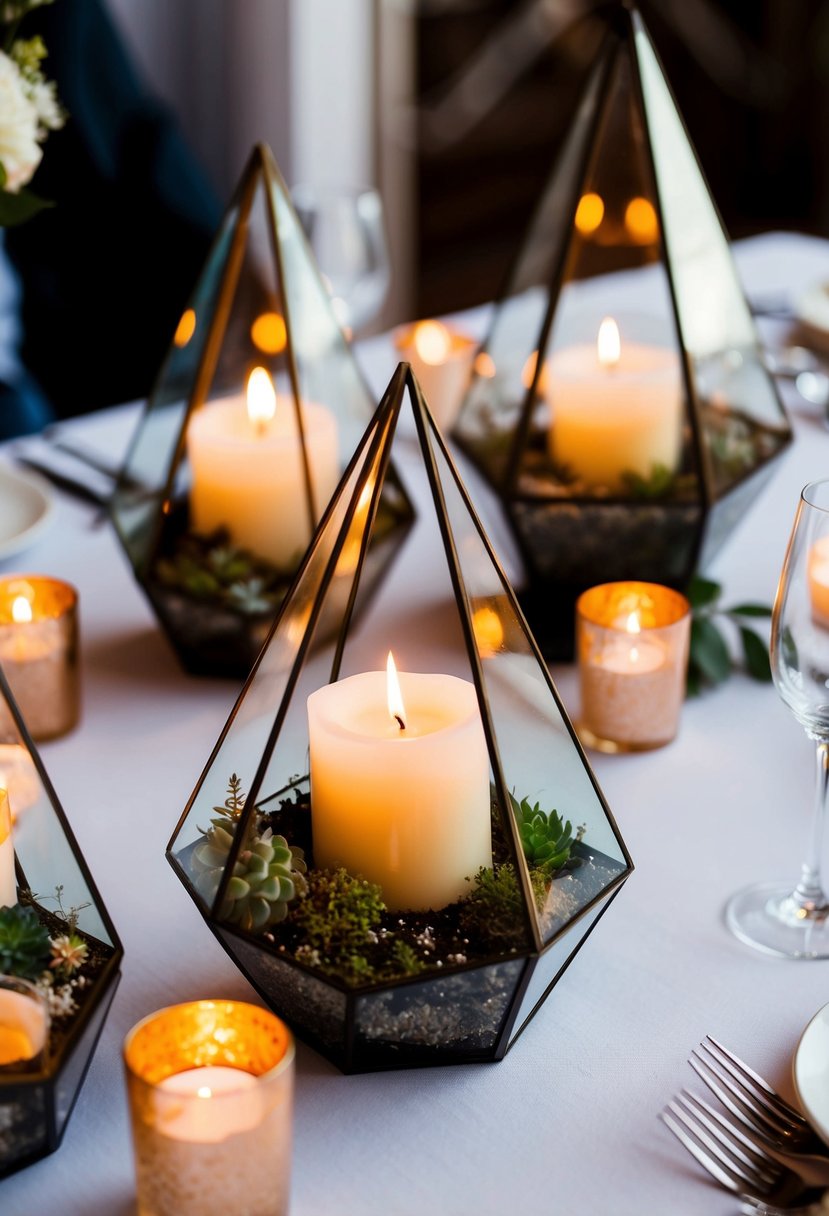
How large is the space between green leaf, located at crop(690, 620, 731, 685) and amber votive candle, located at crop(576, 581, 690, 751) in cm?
6

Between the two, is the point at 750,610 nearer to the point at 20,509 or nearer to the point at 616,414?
the point at 616,414

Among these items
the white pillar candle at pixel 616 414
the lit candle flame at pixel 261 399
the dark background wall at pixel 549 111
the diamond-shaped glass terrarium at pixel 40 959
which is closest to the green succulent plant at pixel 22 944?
the diamond-shaped glass terrarium at pixel 40 959

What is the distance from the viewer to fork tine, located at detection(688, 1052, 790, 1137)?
67 centimetres

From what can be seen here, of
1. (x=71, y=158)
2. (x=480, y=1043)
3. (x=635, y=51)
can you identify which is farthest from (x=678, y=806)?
(x=71, y=158)

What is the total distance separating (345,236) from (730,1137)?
4.05 ft

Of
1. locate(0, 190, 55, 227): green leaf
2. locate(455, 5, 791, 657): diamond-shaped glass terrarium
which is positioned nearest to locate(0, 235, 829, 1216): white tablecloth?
locate(455, 5, 791, 657): diamond-shaped glass terrarium

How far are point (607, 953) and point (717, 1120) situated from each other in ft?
0.46

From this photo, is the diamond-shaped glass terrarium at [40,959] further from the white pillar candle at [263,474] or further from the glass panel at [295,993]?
the white pillar candle at [263,474]

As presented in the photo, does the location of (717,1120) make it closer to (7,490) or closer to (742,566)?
(742,566)

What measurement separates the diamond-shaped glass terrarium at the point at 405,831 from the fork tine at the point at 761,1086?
9 cm

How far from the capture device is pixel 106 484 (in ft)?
4.48

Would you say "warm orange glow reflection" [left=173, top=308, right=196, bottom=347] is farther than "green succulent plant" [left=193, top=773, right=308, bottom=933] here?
Yes

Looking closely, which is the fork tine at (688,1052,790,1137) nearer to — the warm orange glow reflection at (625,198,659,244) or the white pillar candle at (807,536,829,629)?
the white pillar candle at (807,536,829,629)

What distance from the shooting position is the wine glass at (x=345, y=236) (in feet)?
5.43
